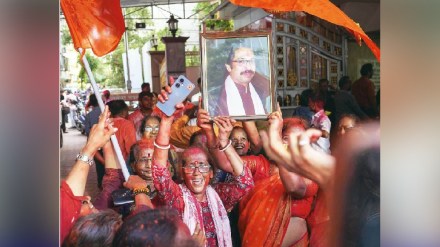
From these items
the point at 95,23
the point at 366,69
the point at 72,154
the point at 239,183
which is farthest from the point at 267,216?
the point at 95,23

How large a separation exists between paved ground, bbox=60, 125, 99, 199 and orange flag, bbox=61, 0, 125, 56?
426 millimetres

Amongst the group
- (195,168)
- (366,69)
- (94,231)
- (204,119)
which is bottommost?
(94,231)

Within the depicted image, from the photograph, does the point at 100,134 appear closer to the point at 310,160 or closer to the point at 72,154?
the point at 72,154

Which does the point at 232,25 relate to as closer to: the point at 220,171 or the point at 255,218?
Result: the point at 220,171

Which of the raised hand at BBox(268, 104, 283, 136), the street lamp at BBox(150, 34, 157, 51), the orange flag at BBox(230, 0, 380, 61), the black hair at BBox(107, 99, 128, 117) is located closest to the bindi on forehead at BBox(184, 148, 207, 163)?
the raised hand at BBox(268, 104, 283, 136)

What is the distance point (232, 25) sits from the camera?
3.55m

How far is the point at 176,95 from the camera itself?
9.09ft

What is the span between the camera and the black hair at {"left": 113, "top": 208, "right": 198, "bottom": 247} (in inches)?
76.1

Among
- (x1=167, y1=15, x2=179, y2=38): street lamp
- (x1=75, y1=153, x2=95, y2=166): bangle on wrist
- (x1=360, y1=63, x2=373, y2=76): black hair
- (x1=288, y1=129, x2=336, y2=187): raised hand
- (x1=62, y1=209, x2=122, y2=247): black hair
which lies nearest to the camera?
A: (x1=62, y1=209, x2=122, y2=247): black hair

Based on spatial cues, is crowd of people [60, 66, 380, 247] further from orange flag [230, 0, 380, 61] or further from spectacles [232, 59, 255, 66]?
spectacles [232, 59, 255, 66]

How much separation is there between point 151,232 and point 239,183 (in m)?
1.13

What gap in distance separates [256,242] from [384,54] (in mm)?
1218

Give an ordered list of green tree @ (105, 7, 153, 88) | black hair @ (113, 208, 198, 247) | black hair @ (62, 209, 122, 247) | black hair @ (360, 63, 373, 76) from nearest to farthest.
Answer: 1. black hair @ (113, 208, 198, 247)
2. black hair @ (62, 209, 122, 247)
3. black hair @ (360, 63, 373, 76)
4. green tree @ (105, 7, 153, 88)

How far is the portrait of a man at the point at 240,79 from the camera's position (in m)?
2.86
